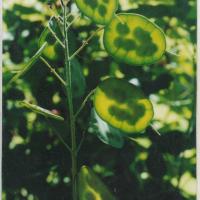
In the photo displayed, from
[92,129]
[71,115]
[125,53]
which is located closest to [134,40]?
[125,53]

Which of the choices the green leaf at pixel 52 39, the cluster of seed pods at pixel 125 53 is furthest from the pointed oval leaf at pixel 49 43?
the cluster of seed pods at pixel 125 53

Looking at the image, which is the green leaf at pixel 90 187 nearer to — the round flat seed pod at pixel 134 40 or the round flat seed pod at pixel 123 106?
the round flat seed pod at pixel 123 106

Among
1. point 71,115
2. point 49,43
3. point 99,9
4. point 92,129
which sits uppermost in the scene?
point 99,9

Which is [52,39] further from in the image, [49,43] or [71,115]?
[71,115]

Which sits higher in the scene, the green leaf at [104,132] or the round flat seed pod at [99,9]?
the round flat seed pod at [99,9]

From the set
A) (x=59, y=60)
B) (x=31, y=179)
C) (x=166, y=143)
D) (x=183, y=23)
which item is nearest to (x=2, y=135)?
(x=31, y=179)
